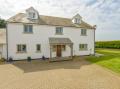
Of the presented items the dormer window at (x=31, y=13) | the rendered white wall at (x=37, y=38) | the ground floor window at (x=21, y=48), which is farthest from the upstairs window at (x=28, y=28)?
the ground floor window at (x=21, y=48)

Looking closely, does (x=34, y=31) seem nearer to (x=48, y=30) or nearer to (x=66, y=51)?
(x=48, y=30)

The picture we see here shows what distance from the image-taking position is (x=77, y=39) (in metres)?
27.4

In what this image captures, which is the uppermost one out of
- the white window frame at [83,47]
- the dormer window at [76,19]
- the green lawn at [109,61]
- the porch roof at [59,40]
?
the dormer window at [76,19]

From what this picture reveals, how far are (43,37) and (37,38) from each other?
120 cm

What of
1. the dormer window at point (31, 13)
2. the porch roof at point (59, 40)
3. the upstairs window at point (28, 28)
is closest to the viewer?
the upstairs window at point (28, 28)

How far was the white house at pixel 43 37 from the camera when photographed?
21609 mm

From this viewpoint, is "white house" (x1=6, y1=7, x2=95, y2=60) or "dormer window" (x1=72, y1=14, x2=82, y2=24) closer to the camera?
"white house" (x1=6, y1=7, x2=95, y2=60)

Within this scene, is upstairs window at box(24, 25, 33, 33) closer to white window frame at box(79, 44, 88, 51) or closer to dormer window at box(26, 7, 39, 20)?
dormer window at box(26, 7, 39, 20)

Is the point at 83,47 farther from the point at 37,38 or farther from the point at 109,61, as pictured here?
the point at 37,38

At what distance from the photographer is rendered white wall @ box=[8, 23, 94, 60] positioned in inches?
843

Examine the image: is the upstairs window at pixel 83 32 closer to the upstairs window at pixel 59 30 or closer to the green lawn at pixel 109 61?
the upstairs window at pixel 59 30

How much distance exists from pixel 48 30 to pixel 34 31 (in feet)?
9.18

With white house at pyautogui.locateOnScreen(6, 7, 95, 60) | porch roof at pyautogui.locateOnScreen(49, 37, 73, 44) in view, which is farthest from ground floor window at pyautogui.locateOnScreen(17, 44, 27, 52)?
porch roof at pyautogui.locateOnScreen(49, 37, 73, 44)

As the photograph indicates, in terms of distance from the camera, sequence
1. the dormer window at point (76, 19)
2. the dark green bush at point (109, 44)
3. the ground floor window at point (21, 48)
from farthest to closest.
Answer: the dark green bush at point (109, 44) → the dormer window at point (76, 19) → the ground floor window at point (21, 48)
